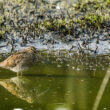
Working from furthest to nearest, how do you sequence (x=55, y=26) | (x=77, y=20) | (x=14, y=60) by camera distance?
(x=77, y=20)
(x=55, y=26)
(x=14, y=60)

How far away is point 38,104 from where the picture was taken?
5750mm

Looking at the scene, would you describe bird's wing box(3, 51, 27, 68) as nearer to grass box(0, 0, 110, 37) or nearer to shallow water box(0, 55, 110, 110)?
shallow water box(0, 55, 110, 110)

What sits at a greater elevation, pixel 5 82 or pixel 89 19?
pixel 89 19

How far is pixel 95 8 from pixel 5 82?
5.23 metres

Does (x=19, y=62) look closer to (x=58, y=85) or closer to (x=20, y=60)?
(x=20, y=60)

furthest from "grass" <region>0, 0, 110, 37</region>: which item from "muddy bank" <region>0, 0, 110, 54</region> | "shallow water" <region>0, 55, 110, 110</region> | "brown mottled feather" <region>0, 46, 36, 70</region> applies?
"brown mottled feather" <region>0, 46, 36, 70</region>

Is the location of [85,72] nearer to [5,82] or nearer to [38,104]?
[5,82]

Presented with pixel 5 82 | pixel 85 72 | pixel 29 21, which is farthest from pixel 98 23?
pixel 5 82

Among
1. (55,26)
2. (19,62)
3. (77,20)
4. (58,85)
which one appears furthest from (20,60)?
(77,20)

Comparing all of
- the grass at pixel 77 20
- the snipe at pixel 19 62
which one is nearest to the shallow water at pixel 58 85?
the snipe at pixel 19 62

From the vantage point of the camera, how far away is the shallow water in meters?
5.72

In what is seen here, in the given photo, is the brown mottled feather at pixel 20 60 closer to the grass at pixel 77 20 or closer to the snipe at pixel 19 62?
the snipe at pixel 19 62

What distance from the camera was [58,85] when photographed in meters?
6.77

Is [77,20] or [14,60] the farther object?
[77,20]
